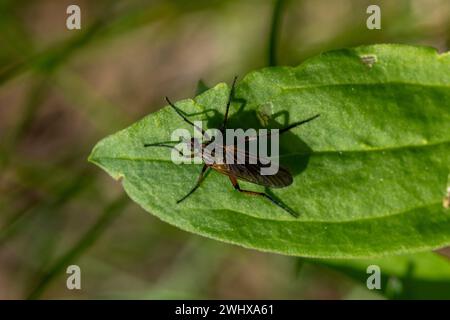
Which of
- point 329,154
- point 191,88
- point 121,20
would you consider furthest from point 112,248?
point 329,154

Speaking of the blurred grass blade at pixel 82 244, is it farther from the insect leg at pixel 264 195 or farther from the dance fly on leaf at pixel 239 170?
the insect leg at pixel 264 195

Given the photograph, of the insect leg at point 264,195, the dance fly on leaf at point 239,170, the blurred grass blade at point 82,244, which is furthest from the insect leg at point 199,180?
the blurred grass blade at point 82,244

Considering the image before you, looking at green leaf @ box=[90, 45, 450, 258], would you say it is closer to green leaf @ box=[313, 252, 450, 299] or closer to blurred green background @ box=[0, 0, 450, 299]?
green leaf @ box=[313, 252, 450, 299]

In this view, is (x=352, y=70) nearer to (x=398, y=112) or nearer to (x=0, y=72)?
(x=398, y=112)

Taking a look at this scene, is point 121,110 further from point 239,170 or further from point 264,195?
point 264,195

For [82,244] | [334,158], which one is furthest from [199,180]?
[82,244]
